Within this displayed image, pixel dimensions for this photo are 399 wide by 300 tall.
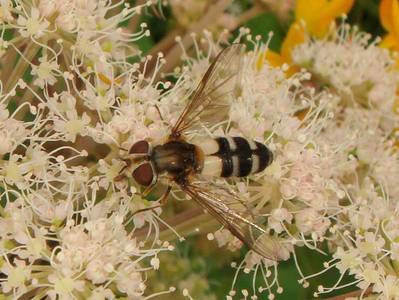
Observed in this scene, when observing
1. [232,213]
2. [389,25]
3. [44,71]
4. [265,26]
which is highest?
[44,71]

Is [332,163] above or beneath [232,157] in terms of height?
beneath

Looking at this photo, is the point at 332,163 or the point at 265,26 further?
the point at 265,26

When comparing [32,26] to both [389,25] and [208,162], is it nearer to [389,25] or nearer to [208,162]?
[208,162]

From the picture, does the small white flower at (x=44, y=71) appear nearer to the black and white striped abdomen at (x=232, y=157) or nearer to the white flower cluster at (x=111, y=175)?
the white flower cluster at (x=111, y=175)

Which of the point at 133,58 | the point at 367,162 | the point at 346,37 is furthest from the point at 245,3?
the point at 367,162

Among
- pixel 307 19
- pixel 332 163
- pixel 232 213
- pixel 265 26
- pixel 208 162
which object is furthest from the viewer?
pixel 265 26

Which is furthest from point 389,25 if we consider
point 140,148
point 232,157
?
point 140,148

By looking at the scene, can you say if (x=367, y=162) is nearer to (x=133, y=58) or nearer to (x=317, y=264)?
(x=317, y=264)
